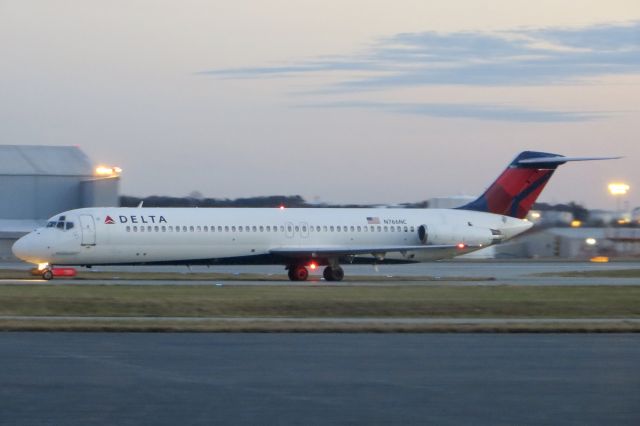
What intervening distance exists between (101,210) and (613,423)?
3155cm

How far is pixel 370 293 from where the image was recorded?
32.7 metres

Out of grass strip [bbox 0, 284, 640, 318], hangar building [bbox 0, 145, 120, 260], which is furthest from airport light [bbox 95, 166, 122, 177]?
grass strip [bbox 0, 284, 640, 318]

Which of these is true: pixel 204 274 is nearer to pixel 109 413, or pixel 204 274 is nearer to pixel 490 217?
pixel 490 217

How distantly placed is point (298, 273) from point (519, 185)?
10.6m

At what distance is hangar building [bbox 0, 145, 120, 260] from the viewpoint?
73938 mm

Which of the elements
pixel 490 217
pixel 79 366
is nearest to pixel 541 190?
pixel 490 217

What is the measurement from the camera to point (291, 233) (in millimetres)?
43156

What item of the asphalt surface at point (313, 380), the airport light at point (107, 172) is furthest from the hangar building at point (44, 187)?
the asphalt surface at point (313, 380)

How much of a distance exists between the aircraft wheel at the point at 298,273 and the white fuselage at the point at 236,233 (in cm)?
83

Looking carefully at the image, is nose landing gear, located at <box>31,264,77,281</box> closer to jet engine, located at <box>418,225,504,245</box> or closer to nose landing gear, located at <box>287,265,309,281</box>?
nose landing gear, located at <box>287,265,309,281</box>

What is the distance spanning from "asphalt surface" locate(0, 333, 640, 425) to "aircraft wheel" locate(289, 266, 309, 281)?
22.1 metres

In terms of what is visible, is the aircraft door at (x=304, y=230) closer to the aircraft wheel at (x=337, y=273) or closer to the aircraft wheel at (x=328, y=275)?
the aircraft wheel at (x=328, y=275)

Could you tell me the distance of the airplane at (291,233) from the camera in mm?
39969

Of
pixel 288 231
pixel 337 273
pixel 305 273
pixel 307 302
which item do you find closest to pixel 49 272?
pixel 288 231
